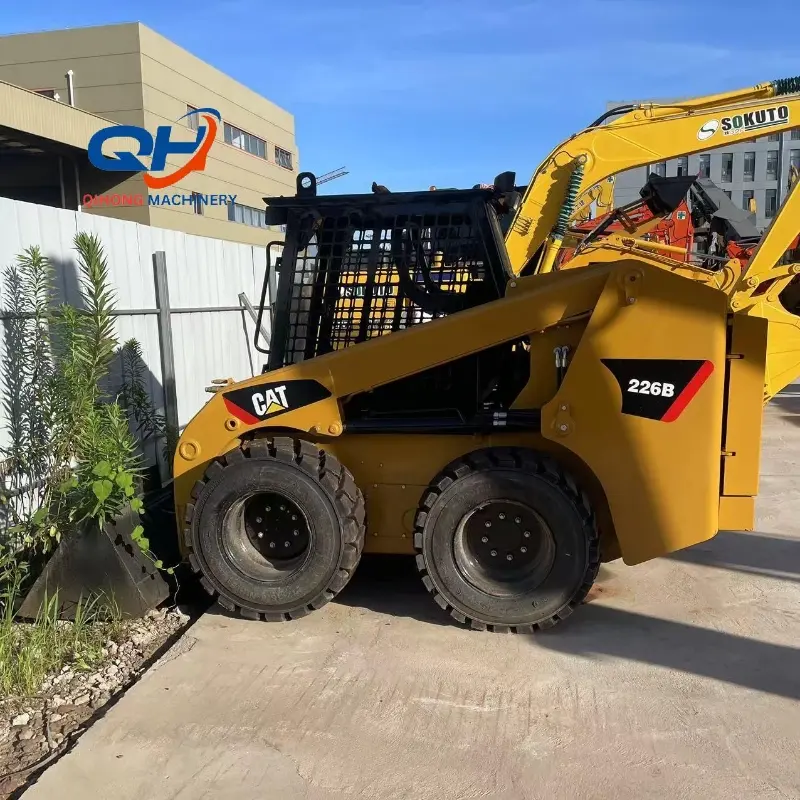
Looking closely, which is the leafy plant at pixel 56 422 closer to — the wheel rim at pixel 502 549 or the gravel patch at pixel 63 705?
the gravel patch at pixel 63 705

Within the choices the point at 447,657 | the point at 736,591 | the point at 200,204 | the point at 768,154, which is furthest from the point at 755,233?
the point at 768,154

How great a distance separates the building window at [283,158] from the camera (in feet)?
145

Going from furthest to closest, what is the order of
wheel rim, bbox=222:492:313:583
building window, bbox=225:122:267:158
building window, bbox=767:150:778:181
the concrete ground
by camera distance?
1. building window, bbox=767:150:778:181
2. building window, bbox=225:122:267:158
3. wheel rim, bbox=222:492:313:583
4. the concrete ground

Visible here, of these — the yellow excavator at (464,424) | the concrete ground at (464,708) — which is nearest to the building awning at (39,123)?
the yellow excavator at (464,424)

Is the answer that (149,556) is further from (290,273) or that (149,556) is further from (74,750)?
(290,273)

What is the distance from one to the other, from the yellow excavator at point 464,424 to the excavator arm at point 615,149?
856mm

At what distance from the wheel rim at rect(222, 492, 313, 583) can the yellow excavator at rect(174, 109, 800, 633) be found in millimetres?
11

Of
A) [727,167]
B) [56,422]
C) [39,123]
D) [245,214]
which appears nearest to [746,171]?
[727,167]

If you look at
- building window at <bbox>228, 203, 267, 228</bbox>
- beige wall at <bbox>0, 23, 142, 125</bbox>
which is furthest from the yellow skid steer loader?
building window at <bbox>228, 203, 267, 228</bbox>

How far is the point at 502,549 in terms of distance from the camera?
4133 mm

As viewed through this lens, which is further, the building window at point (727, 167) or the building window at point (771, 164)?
the building window at point (727, 167)

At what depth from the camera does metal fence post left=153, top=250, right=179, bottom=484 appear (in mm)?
6191

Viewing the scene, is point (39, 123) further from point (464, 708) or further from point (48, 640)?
point (464, 708)

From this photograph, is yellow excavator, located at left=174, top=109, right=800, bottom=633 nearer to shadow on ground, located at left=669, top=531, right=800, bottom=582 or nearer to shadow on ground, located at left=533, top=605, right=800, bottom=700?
shadow on ground, located at left=533, top=605, right=800, bottom=700
